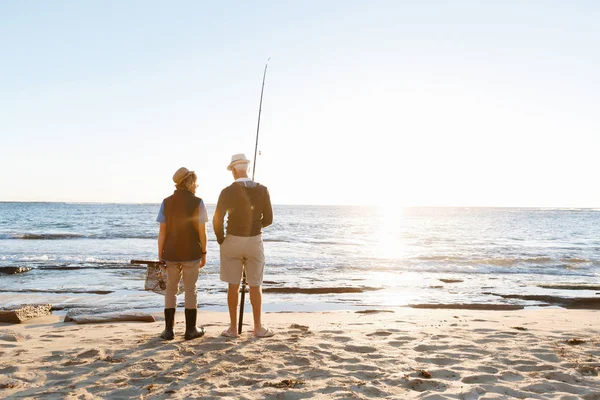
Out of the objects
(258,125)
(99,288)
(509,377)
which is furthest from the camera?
(99,288)

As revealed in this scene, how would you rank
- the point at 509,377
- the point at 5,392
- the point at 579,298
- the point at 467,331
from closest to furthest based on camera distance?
the point at 5,392, the point at 509,377, the point at 467,331, the point at 579,298

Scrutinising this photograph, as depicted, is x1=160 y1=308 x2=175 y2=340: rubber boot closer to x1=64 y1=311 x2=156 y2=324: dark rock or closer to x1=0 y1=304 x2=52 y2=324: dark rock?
x1=64 y1=311 x2=156 y2=324: dark rock

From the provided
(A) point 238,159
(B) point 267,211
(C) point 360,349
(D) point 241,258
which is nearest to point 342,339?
(C) point 360,349

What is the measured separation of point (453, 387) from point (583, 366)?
4.59 ft

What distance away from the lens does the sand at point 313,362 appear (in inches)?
153

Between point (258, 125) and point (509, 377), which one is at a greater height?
point (258, 125)

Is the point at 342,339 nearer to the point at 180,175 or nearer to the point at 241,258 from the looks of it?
the point at 241,258

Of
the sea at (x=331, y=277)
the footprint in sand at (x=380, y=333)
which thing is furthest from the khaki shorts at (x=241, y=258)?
the sea at (x=331, y=277)

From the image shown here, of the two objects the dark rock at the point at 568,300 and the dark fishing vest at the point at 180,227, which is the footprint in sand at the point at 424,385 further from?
the dark rock at the point at 568,300

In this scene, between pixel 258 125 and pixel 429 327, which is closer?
pixel 429 327

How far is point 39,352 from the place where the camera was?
496cm

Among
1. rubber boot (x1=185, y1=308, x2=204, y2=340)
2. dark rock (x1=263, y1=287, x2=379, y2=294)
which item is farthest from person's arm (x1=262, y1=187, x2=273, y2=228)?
dark rock (x1=263, y1=287, x2=379, y2=294)

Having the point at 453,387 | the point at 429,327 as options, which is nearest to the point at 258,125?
the point at 429,327

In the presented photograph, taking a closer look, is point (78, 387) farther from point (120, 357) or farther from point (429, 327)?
point (429, 327)
